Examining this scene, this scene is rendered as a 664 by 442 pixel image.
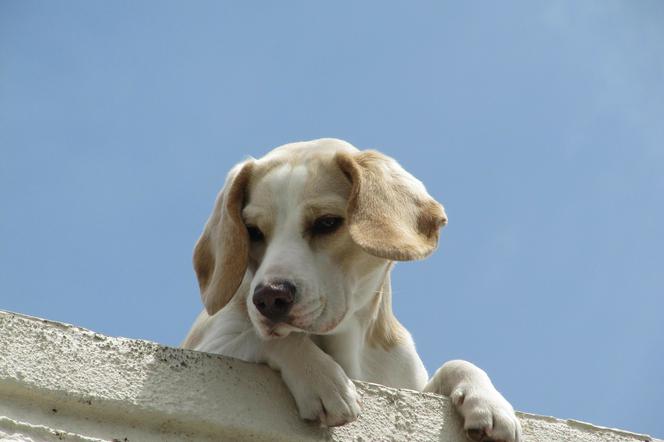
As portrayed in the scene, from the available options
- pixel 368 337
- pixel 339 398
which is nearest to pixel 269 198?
pixel 368 337

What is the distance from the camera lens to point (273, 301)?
3197 millimetres

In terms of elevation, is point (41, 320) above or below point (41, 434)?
above

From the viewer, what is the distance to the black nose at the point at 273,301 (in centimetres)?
320

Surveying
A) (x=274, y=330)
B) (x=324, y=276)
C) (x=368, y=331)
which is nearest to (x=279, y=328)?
(x=274, y=330)

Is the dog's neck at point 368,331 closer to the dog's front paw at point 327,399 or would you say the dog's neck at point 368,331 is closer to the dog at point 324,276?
the dog at point 324,276

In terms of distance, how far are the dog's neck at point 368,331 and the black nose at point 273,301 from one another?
530 mm

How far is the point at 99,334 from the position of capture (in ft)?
9.09

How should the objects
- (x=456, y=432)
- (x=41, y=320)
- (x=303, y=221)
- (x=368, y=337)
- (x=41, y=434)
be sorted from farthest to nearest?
(x=368, y=337), (x=303, y=221), (x=456, y=432), (x=41, y=320), (x=41, y=434)

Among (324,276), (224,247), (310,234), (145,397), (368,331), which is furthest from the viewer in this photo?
(368,331)

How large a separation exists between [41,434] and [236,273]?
1276 mm

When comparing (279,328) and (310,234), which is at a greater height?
(310,234)

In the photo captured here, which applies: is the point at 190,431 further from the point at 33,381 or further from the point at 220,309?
the point at 220,309

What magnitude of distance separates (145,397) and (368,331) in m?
1.48

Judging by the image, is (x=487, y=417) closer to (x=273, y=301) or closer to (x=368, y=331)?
(x=273, y=301)
